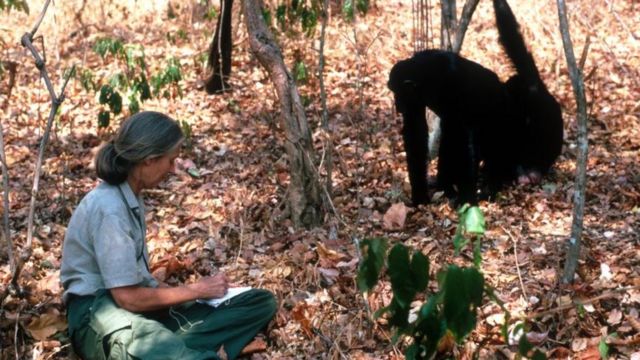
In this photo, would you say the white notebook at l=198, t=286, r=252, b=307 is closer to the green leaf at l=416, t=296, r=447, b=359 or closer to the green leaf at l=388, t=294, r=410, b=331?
the green leaf at l=388, t=294, r=410, b=331

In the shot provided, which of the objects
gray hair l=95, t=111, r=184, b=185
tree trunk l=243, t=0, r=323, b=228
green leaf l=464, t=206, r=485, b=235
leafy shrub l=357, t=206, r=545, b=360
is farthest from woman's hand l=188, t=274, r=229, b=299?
green leaf l=464, t=206, r=485, b=235

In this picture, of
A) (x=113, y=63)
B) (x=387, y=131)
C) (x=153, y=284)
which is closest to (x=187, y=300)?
(x=153, y=284)

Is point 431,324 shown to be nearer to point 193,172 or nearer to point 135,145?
point 135,145

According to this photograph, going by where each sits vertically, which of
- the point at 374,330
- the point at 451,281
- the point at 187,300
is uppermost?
the point at 451,281

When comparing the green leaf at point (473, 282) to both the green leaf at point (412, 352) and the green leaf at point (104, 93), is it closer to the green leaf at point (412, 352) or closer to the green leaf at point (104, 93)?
the green leaf at point (412, 352)

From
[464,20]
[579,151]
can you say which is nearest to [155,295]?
[579,151]

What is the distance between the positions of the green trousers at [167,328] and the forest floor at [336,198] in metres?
0.25

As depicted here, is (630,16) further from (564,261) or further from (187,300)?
(187,300)

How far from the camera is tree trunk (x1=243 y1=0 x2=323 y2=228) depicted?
5379 millimetres

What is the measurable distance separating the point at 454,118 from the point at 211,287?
285cm

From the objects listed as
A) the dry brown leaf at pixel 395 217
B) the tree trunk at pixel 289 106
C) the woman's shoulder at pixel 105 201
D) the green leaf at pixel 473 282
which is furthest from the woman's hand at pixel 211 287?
the dry brown leaf at pixel 395 217

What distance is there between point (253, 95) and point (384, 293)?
4600 millimetres

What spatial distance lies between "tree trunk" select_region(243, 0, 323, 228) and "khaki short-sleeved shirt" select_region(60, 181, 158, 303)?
5.42ft

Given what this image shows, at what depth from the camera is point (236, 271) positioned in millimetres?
5156
